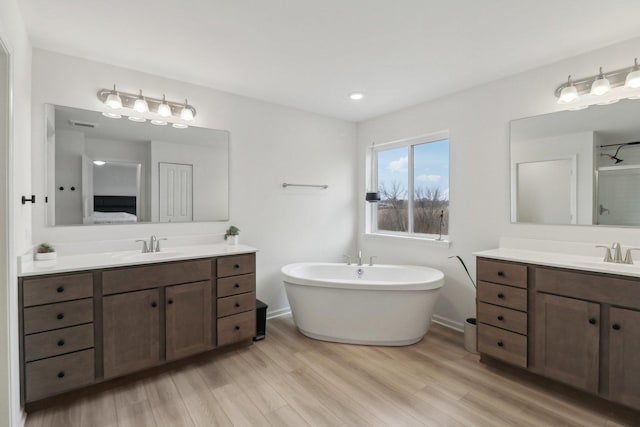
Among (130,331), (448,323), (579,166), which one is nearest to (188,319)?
(130,331)

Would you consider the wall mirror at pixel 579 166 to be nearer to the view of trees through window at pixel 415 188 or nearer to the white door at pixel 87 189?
the view of trees through window at pixel 415 188

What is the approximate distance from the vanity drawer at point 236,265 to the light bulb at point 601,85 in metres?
2.95

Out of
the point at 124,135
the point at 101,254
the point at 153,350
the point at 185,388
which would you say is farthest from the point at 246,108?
the point at 185,388

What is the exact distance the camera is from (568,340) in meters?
2.01

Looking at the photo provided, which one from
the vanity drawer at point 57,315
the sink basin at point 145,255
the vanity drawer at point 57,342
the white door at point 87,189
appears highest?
the white door at point 87,189

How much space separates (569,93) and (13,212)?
11.9 ft

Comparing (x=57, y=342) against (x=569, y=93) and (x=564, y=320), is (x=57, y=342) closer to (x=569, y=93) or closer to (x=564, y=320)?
(x=564, y=320)

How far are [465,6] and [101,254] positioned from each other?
10.1 feet

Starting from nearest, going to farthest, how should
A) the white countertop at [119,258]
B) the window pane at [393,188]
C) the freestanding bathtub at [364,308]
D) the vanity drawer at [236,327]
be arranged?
1. the white countertop at [119,258]
2. the vanity drawer at [236,327]
3. the freestanding bathtub at [364,308]
4. the window pane at [393,188]

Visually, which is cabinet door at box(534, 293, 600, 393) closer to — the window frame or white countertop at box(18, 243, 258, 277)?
the window frame

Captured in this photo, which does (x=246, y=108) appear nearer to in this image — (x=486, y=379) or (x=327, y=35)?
(x=327, y=35)

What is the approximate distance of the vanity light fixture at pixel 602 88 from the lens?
2.09 meters

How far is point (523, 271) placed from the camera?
7.23 ft

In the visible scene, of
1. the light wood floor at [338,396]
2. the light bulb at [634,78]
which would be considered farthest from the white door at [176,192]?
the light bulb at [634,78]
